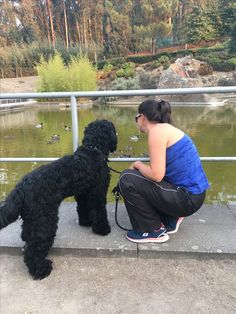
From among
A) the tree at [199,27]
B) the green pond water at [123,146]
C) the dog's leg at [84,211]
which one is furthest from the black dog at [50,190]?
the tree at [199,27]

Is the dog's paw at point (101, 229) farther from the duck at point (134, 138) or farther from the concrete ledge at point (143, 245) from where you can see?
the duck at point (134, 138)

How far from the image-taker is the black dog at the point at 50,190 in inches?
90.7

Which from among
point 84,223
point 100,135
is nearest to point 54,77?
point 84,223

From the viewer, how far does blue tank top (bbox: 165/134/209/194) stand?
245 centimetres

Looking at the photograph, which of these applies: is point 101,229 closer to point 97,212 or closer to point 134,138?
point 97,212

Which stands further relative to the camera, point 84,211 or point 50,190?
point 84,211

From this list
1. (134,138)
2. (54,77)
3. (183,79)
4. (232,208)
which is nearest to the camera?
(232,208)

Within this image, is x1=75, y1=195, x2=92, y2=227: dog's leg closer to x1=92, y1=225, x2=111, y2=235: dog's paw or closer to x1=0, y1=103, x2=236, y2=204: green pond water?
x1=92, y1=225, x2=111, y2=235: dog's paw

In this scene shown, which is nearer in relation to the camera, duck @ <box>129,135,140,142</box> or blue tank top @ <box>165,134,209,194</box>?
blue tank top @ <box>165,134,209,194</box>

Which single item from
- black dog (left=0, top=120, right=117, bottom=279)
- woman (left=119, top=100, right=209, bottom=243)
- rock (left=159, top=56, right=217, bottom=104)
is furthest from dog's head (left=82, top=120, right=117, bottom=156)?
rock (left=159, top=56, right=217, bottom=104)

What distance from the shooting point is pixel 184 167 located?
2.47 metres

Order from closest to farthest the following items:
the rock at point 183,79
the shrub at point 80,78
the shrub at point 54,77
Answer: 1. the rock at point 183,79
2. the shrub at point 80,78
3. the shrub at point 54,77

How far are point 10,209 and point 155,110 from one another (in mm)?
1246

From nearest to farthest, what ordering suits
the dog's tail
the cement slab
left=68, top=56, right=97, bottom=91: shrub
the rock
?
the dog's tail, the cement slab, the rock, left=68, top=56, right=97, bottom=91: shrub
